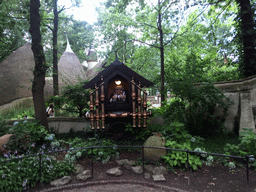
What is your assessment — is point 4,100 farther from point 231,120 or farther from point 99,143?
point 231,120

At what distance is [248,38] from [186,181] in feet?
24.5

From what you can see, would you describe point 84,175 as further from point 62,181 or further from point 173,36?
point 173,36

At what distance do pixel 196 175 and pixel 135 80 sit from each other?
3662 millimetres

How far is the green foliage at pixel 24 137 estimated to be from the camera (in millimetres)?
5433

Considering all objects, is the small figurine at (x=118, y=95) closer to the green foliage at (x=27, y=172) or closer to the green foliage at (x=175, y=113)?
the green foliage at (x=175, y=113)

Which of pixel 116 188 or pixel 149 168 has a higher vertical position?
pixel 149 168

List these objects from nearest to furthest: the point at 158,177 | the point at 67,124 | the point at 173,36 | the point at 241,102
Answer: the point at 158,177
the point at 241,102
the point at 67,124
the point at 173,36

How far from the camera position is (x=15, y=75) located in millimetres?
12930

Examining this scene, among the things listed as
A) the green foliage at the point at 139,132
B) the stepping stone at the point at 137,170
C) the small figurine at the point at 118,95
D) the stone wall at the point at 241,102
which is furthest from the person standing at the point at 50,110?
the stone wall at the point at 241,102

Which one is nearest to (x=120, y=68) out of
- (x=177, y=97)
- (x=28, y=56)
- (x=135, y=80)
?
(x=135, y=80)

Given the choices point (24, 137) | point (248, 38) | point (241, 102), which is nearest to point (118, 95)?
point (24, 137)

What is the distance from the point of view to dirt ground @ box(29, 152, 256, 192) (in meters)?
3.76

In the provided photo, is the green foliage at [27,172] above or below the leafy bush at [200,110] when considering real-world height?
below

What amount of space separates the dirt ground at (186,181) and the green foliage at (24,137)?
2094 mm
